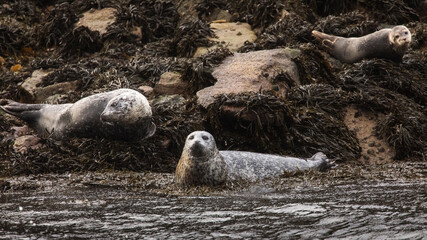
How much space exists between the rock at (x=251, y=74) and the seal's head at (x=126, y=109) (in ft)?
2.50

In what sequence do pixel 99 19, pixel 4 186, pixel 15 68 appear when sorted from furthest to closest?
pixel 99 19, pixel 15 68, pixel 4 186

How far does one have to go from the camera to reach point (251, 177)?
6.89 metres

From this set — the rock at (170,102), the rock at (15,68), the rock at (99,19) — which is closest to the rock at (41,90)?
the rock at (15,68)

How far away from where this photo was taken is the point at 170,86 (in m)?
9.51

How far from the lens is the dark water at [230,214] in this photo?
13.9ft

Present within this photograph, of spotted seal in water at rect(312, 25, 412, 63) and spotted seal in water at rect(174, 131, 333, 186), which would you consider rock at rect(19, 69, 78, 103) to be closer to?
spotted seal in water at rect(174, 131, 333, 186)

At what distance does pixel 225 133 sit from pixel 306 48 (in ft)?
8.15

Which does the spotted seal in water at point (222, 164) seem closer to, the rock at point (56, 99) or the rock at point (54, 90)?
the rock at point (56, 99)

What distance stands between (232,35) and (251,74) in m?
3.20

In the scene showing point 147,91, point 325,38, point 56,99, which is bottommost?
point 56,99

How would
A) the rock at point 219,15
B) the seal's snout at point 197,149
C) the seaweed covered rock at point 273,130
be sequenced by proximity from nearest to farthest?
1. the seal's snout at point 197,149
2. the seaweed covered rock at point 273,130
3. the rock at point 219,15

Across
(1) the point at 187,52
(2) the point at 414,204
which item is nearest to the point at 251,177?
(2) the point at 414,204

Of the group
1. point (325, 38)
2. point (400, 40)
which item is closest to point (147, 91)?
point (325, 38)

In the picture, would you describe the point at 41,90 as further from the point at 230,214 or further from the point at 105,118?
the point at 230,214
